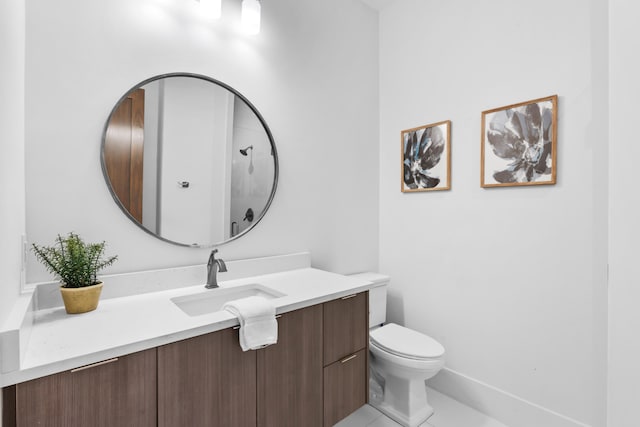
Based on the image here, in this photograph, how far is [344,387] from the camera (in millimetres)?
1549

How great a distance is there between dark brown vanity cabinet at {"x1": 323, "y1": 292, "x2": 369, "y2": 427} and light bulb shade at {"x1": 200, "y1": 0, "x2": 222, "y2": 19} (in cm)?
154

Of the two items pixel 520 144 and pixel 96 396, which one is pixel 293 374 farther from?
pixel 520 144

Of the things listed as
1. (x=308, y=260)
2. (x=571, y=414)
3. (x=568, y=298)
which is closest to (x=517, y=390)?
(x=571, y=414)

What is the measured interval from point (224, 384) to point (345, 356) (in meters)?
0.64

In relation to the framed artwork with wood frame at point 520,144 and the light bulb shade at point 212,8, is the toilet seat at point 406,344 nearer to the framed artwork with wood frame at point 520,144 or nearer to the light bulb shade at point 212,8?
the framed artwork with wood frame at point 520,144

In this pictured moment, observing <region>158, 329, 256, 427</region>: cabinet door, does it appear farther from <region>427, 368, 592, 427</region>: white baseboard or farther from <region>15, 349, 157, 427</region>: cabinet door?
<region>427, 368, 592, 427</region>: white baseboard

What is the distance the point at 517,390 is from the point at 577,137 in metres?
1.42

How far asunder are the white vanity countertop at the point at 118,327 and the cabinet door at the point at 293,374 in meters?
0.09

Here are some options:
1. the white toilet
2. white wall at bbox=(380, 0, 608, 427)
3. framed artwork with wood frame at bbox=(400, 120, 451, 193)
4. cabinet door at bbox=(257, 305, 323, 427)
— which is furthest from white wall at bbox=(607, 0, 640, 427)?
cabinet door at bbox=(257, 305, 323, 427)

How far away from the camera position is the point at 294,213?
6.70ft

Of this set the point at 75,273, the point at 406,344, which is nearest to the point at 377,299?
the point at 406,344

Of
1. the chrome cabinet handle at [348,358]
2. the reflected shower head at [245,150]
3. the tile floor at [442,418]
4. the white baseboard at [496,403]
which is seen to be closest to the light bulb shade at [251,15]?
the reflected shower head at [245,150]

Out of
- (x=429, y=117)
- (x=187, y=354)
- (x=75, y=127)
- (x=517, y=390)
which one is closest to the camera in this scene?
(x=187, y=354)

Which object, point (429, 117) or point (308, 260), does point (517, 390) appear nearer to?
point (308, 260)
